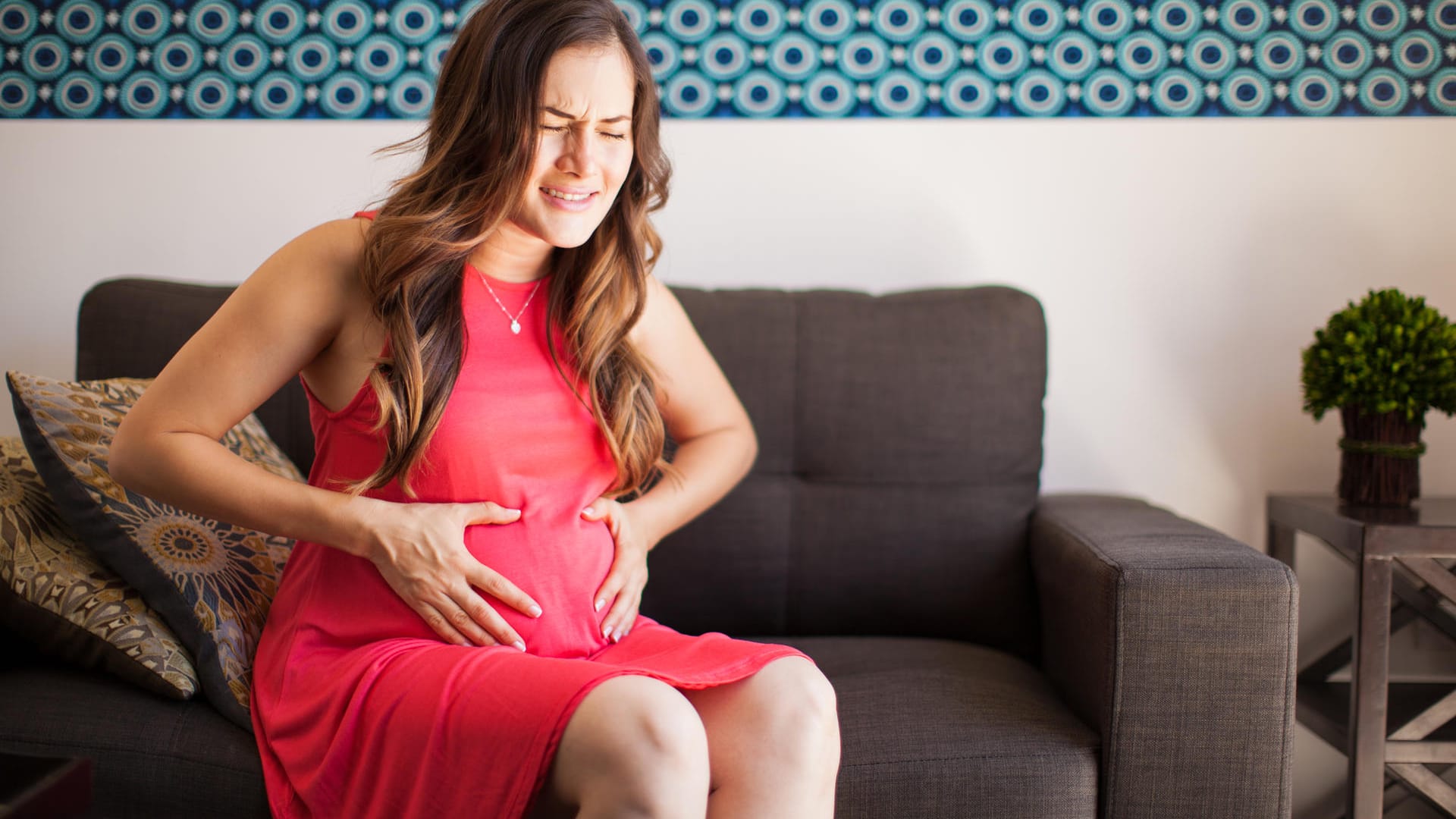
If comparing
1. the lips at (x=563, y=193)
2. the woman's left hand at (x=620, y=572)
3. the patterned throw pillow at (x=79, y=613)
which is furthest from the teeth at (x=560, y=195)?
the patterned throw pillow at (x=79, y=613)

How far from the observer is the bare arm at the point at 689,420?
4.61 feet

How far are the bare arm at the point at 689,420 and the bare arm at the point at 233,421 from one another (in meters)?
0.41

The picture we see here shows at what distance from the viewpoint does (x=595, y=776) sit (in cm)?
92

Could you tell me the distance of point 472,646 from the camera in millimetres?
1095

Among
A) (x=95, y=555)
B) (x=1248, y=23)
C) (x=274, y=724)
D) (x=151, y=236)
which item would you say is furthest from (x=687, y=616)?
(x=1248, y=23)

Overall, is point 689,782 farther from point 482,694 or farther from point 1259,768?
point 1259,768

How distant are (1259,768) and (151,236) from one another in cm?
210

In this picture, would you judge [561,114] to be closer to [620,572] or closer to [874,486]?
[620,572]

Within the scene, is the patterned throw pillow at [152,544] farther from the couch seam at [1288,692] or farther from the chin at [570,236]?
the couch seam at [1288,692]

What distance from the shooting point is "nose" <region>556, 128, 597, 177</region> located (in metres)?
1.16

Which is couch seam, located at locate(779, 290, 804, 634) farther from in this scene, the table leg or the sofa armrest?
the table leg

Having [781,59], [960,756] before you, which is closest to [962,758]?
[960,756]

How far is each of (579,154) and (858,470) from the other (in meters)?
0.77

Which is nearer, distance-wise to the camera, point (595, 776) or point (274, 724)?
point (595, 776)
